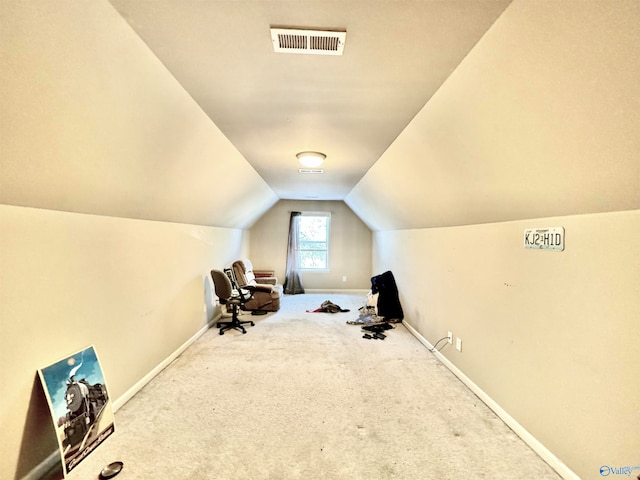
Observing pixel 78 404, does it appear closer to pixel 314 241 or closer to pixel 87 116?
pixel 87 116

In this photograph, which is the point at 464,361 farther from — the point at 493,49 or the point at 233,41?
the point at 233,41

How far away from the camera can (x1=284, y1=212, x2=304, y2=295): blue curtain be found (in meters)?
6.98

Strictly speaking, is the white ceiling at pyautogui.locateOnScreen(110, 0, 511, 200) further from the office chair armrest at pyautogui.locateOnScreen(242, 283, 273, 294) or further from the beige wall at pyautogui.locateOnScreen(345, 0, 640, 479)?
the office chair armrest at pyautogui.locateOnScreen(242, 283, 273, 294)

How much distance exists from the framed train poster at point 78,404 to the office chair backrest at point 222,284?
203cm

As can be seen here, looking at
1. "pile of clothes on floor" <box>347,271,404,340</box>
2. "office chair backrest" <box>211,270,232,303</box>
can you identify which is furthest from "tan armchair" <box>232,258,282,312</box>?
"pile of clothes on floor" <box>347,271,404,340</box>

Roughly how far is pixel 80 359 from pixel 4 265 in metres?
0.76

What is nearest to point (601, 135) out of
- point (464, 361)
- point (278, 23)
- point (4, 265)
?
point (278, 23)

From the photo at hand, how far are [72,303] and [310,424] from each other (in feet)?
5.95

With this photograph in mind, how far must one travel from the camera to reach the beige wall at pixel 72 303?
4.79 feet

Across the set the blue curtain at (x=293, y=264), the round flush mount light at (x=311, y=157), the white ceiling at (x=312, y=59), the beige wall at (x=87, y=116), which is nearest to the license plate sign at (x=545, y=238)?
the white ceiling at (x=312, y=59)

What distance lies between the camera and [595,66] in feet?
3.29

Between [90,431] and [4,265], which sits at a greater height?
[4,265]

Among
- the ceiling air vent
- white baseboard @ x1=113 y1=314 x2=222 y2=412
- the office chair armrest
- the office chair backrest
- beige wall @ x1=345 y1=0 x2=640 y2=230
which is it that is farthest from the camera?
the office chair armrest

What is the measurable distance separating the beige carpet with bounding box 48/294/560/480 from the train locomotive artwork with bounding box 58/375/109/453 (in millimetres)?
194
